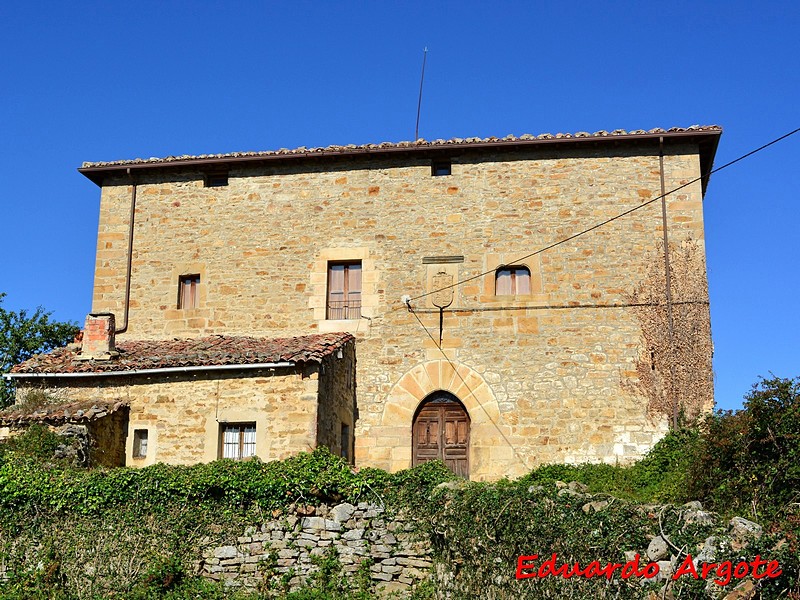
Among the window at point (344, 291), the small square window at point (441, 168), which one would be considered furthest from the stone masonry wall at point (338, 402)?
the small square window at point (441, 168)

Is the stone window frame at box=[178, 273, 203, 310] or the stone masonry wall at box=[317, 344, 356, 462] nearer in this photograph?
the stone masonry wall at box=[317, 344, 356, 462]

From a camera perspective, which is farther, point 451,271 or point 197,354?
point 451,271

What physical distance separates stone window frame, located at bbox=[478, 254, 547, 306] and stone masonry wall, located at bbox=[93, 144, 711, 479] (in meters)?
0.03

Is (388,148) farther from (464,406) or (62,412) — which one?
(62,412)

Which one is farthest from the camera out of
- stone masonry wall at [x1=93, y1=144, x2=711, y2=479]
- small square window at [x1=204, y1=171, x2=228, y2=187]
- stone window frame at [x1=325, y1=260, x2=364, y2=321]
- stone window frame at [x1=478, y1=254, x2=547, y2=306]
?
small square window at [x1=204, y1=171, x2=228, y2=187]

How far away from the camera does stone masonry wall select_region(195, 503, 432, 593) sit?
40.6 ft

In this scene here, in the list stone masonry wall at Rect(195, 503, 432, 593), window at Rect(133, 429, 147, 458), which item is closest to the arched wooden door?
stone masonry wall at Rect(195, 503, 432, 593)

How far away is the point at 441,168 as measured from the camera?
61.2 ft

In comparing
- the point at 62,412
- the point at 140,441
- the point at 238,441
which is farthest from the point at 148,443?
the point at 238,441

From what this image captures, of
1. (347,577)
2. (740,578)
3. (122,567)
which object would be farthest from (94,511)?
(740,578)

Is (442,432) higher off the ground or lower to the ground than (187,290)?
lower

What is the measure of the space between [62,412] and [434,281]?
7.15 metres

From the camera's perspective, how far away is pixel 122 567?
1316 centimetres

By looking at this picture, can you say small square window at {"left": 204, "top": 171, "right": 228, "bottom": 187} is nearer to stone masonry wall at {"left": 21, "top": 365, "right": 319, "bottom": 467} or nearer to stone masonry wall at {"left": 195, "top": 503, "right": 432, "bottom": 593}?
stone masonry wall at {"left": 21, "top": 365, "right": 319, "bottom": 467}
